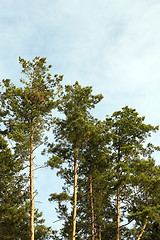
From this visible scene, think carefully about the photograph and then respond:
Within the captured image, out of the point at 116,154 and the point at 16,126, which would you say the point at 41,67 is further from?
the point at 116,154

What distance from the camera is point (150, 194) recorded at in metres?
18.1

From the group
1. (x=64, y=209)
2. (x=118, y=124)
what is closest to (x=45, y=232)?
(x=64, y=209)

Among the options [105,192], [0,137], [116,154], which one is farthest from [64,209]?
[0,137]

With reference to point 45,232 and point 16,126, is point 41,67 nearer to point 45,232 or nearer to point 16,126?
point 16,126

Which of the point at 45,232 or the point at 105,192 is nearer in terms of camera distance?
the point at 105,192

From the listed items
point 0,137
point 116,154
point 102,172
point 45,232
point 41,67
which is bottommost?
point 45,232

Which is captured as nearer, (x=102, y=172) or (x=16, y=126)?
(x=16, y=126)

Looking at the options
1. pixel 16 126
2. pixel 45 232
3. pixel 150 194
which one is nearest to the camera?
pixel 16 126

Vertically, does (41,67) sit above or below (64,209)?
above

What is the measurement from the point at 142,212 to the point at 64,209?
565 centimetres

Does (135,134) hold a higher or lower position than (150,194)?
higher

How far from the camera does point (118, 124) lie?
1950cm

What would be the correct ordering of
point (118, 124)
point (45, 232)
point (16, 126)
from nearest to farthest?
1. point (16, 126)
2. point (118, 124)
3. point (45, 232)

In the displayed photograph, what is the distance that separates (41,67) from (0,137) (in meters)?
5.47
